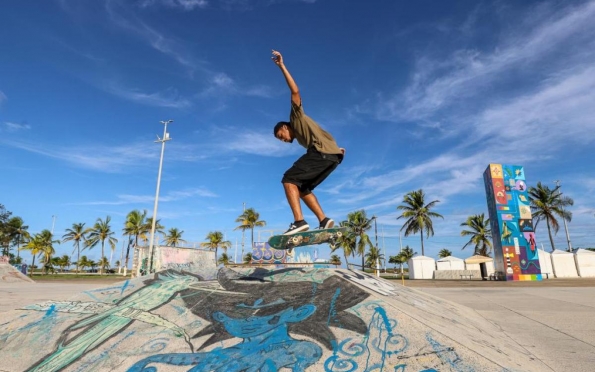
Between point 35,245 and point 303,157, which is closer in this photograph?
point 303,157

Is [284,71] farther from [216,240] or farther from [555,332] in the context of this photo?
[216,240]

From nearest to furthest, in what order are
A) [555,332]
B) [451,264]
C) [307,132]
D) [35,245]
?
[307,132] → [555,332] → [451,264] → [35,245]

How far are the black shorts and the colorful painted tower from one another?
1162 inches

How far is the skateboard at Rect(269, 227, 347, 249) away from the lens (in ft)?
16.4

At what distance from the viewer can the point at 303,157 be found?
16.3ft

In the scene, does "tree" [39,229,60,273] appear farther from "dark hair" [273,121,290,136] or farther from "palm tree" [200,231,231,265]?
"dark hair" [273,121,290,136]

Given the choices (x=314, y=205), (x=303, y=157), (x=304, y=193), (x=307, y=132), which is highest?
(x=307, y=132)

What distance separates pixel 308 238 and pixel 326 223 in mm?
368

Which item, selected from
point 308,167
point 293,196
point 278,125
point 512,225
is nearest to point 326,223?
point 293,196

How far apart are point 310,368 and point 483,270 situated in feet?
126

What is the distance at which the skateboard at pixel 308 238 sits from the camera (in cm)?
499

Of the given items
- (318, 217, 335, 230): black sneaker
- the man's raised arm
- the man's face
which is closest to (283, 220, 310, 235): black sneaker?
(318, 217, 335, 230): black sneaker

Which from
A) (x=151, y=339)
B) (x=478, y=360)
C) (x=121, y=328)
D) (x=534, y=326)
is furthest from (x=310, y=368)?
(x=534, y=326)

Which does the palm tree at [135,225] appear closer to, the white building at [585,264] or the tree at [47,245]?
the tree at [47,245]
